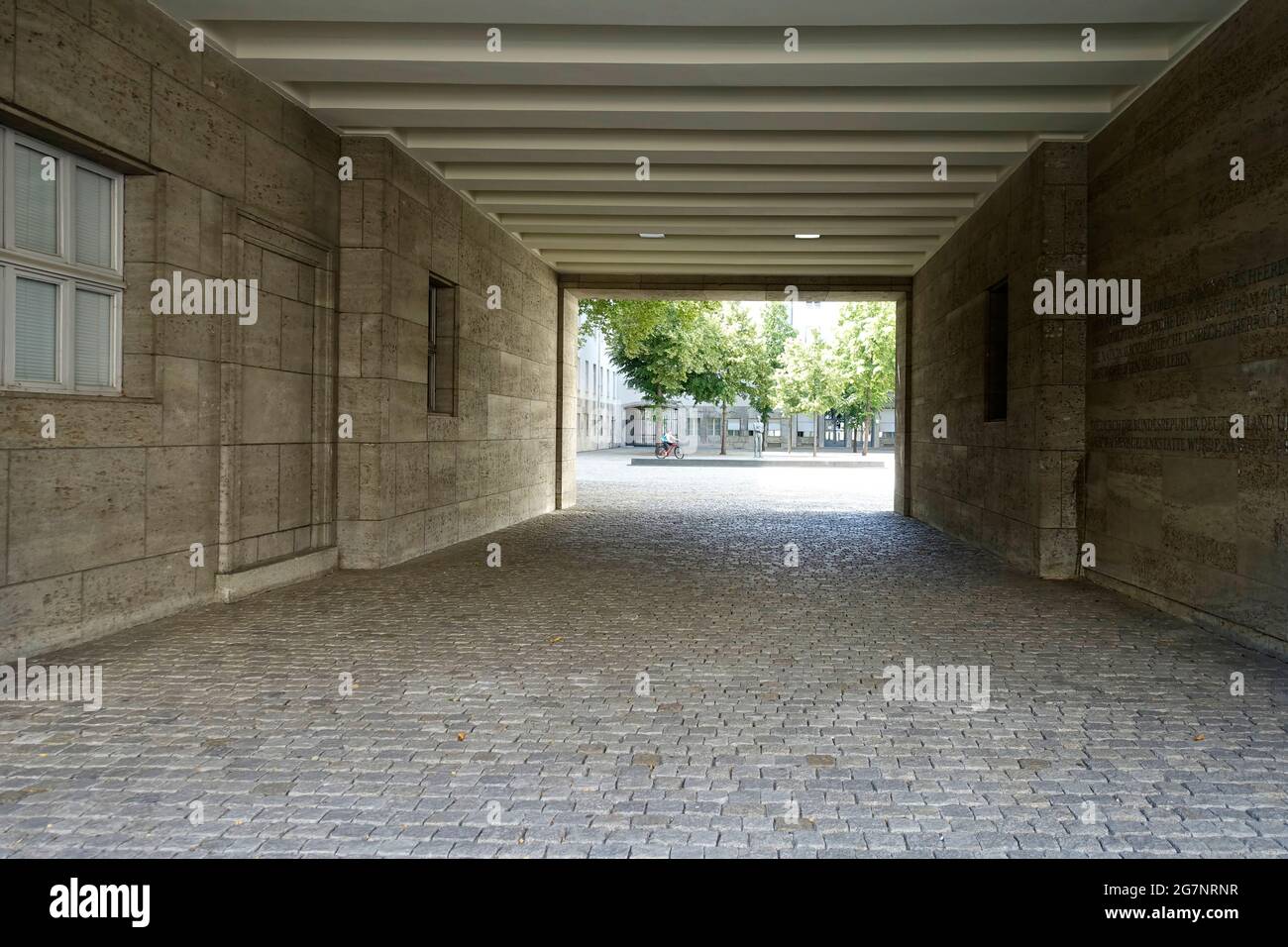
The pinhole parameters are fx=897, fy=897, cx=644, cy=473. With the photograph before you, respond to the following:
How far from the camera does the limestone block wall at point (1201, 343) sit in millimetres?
6770

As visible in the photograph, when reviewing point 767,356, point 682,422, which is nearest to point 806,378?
point 767,356

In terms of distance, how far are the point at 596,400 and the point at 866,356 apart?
32464mm

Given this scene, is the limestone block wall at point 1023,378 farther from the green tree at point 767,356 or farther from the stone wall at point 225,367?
the green tree at point 767,356

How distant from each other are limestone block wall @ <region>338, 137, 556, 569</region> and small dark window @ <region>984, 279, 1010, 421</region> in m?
7.52

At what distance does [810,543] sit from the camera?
43.2 feet

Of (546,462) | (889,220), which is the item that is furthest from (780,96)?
(546,462)

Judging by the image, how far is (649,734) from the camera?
4.80m

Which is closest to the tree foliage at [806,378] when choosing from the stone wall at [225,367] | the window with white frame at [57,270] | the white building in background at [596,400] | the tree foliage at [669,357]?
the tree foliage at [669,357]

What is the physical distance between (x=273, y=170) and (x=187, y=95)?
137 centimetres

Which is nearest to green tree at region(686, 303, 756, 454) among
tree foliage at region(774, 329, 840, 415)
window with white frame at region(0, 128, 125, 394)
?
tree foliage at region(774, 329, 840, 415)

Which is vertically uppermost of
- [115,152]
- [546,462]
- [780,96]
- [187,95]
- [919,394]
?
[780,96]

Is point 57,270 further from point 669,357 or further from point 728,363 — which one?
point 728,363
